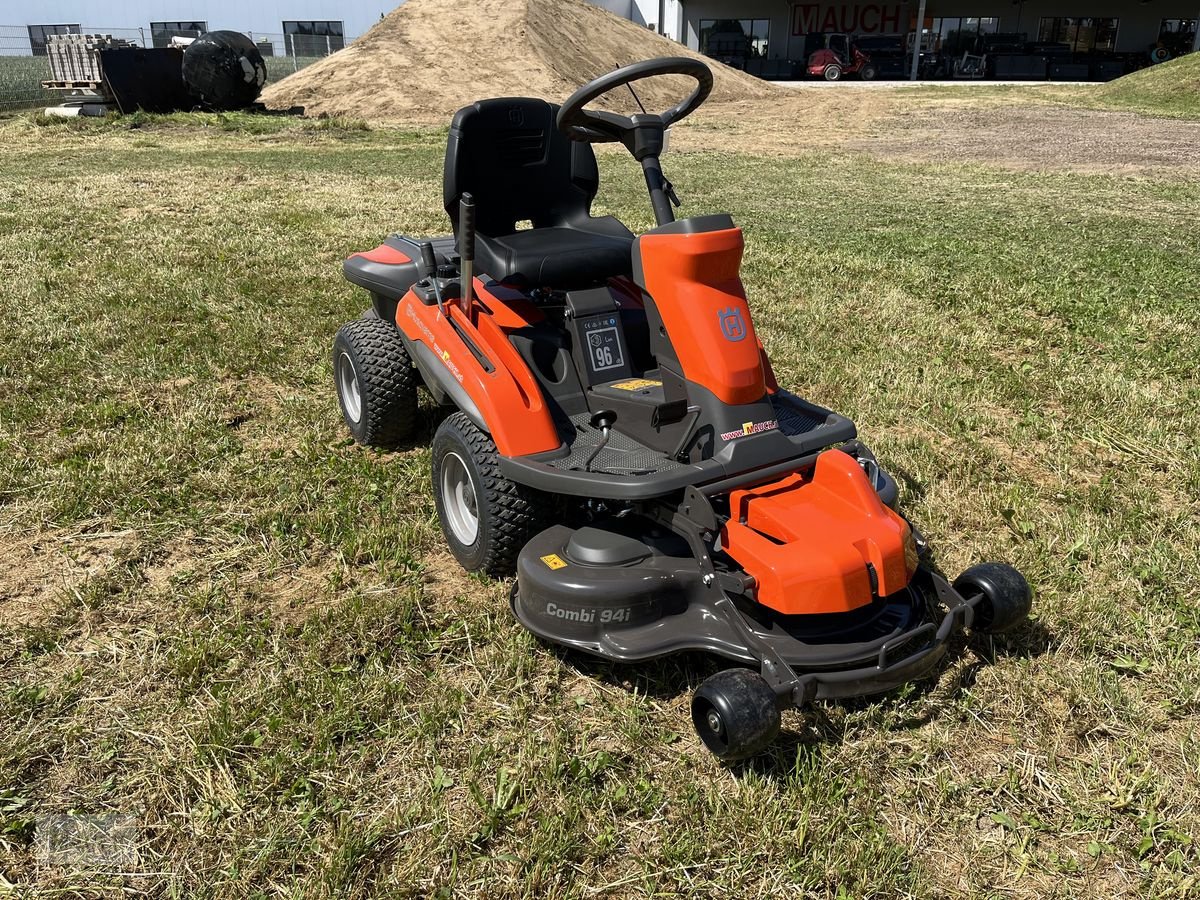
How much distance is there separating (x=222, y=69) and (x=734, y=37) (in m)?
27.9

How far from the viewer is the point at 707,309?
8.92 feet

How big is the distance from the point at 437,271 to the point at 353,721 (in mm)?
1826

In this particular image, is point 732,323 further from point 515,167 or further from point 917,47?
point 917,47

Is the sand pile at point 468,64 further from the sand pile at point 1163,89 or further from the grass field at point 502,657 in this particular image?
the grass field at point 502,657

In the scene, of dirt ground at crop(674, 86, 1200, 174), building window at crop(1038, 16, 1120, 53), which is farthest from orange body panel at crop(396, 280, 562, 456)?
building window at crop(1038, 16, 1120, 53)

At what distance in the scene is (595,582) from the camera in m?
2.50

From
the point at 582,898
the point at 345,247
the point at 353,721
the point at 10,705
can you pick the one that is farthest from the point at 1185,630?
the point at 345,247

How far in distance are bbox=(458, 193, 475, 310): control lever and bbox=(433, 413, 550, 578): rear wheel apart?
468 millimetres

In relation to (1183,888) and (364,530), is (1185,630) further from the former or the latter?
(364,530)

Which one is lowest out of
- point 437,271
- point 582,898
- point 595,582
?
point 582,898

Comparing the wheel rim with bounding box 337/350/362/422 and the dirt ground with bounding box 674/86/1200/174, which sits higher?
the dirt ground with bounding box 674/86/1200/174

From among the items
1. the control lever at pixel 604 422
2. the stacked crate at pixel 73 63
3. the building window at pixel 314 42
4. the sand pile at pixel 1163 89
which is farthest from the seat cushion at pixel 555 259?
the building window at pixel 314 42

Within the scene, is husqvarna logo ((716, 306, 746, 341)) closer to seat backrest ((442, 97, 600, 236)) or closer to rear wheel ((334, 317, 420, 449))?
seat backrest ((442, 97, 600, 236))

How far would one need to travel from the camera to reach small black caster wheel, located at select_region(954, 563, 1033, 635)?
104 inches
